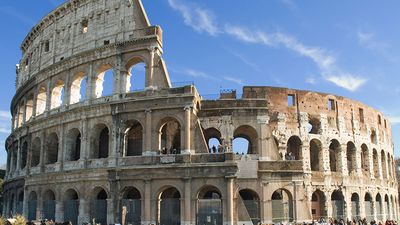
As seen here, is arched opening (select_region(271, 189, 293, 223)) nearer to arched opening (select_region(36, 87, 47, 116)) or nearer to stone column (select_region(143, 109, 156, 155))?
stone column (select_region(143, 109, 156, 155))

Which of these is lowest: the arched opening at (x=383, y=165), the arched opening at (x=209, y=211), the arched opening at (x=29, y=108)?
the arched opening at (x=209, y=211)

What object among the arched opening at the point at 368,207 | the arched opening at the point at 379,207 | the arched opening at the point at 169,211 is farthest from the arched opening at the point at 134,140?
the arched opening at the point at 379,207

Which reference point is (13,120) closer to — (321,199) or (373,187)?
(321,199)

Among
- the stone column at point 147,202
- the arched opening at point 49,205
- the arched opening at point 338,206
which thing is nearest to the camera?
the stone column at point 147,202

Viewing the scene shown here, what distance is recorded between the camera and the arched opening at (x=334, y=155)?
30.6 metres

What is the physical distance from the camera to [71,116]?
26984 millimetres

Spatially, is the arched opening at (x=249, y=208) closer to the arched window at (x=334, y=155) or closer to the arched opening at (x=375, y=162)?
the arched window at (x=334, y=155)

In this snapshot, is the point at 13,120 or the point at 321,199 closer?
the point at 321,199

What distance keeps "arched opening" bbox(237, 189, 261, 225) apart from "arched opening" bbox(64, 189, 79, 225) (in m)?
9.64

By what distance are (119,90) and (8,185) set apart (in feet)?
47.7

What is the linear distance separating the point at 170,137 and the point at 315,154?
35.3ft

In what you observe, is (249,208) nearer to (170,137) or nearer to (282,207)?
(282,207)

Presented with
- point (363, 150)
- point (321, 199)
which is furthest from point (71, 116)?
point (363, 150)

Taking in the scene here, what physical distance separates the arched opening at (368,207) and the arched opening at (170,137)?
48.3ft
